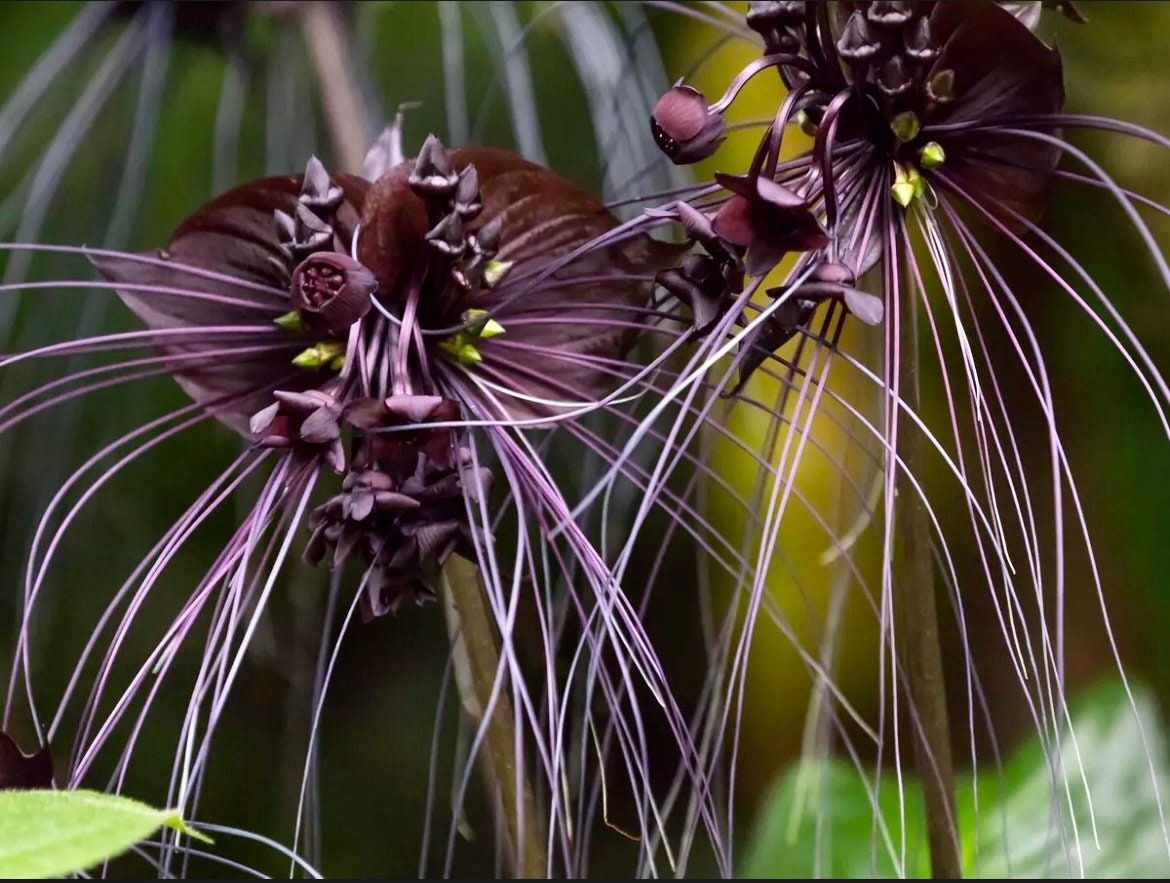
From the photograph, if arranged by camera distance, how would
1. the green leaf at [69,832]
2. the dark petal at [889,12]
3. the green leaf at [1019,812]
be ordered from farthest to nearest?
the green leaf at [1019,812]
the dark petal at [889,12]
the green leaf at [69,832]

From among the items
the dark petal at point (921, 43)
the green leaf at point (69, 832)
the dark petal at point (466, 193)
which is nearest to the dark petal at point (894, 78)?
the dark petal at point (921, 43)

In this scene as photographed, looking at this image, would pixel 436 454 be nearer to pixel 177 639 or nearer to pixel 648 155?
pixel 177 639

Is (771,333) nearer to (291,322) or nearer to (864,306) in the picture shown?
(864,306)

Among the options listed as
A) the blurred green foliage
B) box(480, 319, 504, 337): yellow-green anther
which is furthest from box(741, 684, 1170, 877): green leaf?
box(480, 319, 504, 337): yellow-green anther

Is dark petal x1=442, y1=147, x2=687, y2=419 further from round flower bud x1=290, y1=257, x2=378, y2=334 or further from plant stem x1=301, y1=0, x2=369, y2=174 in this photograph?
plant stem x1=301, y1=0, x2=369, y2=174

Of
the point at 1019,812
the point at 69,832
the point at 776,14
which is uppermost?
the point at 776,14

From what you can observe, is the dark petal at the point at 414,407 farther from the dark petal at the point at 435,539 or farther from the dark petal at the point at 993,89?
the dark petal at the point at 993,89

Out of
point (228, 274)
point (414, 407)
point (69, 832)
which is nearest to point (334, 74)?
point (228, 274)
